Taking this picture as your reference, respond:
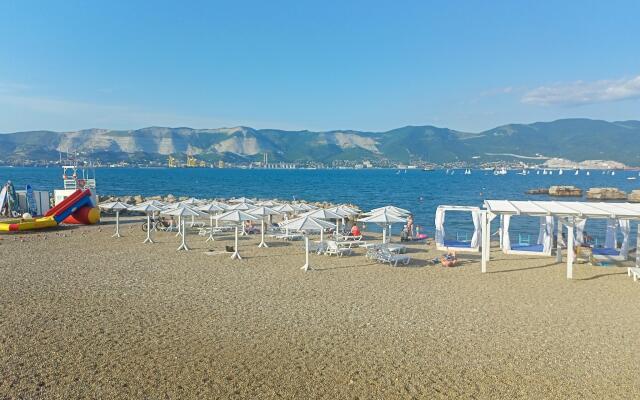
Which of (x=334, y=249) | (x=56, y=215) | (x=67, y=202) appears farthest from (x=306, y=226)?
(x=67, y=202)

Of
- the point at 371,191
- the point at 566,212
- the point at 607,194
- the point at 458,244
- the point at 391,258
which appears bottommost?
the point at 371,191

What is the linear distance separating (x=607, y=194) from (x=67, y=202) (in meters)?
66.7

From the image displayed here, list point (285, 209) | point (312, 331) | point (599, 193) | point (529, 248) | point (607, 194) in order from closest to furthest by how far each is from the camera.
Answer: point (312, 331)
point (529, 248)
point (285, 209)
point (607, 194)
point (599, 193)

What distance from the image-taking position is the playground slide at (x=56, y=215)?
Answer: 78.0 ft

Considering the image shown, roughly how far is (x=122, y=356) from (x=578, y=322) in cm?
901

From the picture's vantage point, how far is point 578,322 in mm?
10531

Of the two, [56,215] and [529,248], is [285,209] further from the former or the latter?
[56,215]

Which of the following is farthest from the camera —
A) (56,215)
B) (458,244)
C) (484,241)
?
(56,215)

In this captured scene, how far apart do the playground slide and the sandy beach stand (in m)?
7.90

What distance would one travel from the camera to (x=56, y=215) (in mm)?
25781

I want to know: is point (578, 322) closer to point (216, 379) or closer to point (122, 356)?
point (216, 379)

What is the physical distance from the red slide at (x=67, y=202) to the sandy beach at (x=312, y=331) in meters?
10.1

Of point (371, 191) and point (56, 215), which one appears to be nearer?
point (56, 215)

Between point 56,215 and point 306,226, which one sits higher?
point 306,226
